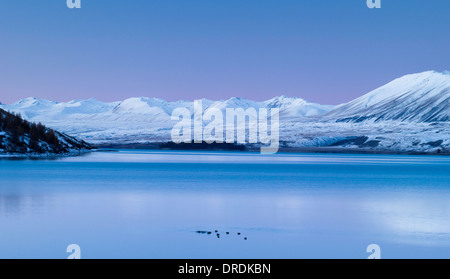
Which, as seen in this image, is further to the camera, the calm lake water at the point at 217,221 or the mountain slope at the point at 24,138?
the mountain slope at the point at 24,138

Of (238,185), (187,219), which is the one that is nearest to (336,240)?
(187,219)

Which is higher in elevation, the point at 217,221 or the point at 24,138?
the point at 24,138

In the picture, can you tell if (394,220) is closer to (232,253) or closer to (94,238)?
(232,253)

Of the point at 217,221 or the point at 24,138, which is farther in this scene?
the point at 24,138

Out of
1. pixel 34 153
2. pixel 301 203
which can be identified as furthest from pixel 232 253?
pixel 34 153

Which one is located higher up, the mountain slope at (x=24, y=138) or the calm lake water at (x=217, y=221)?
the mountain slope at (x=24, y=138)

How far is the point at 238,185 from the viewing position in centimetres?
4566

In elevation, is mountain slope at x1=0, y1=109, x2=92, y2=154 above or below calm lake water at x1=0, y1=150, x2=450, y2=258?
above

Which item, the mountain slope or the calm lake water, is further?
the mountain slope

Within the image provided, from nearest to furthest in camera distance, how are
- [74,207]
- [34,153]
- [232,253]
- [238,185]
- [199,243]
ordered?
1. [232,253]
2. [199,243]
3. [74,207]
4. [238,185]
5. [34,153]
